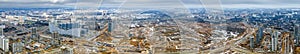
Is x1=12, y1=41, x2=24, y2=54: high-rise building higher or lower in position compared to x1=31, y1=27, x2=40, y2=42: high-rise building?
lower

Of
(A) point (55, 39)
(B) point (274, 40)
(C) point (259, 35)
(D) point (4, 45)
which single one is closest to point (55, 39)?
(A) point (55, 39)

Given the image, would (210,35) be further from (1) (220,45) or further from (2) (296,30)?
(2) (296,30)

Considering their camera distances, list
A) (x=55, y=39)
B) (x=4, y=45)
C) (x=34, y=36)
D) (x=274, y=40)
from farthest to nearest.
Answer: (x=34, y=36), (x=55, y=39), (x=274, y=40), (x=4, y=45)

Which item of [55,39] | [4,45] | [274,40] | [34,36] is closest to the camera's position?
[4,45]

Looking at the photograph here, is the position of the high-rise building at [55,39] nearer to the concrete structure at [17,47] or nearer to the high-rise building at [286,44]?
the concrete structure at [17,47]

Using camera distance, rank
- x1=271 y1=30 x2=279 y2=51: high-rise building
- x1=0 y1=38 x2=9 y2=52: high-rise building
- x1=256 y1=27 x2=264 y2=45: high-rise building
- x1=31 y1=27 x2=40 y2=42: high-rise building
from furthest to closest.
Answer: x1=31 y1=27 x2=40 y2=42: high-rise building → x1=256 y1=27 x2=264 y2=45: high-rise building → x1=271 y1=30 x2=279 y2=51: high-rise building → x1=0 y1=38 x2=9 y2=52: high-rise building

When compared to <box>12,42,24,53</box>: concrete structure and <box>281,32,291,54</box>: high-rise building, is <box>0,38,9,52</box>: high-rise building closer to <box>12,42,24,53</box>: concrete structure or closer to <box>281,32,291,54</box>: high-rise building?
<box>12,42,24,53</box>: concrete structure

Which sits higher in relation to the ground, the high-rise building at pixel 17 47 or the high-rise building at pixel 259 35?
the high-rise building at pixel 259 35

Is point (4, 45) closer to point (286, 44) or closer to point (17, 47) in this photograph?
point (17, 47)

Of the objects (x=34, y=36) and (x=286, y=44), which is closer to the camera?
(x=286, y=44)

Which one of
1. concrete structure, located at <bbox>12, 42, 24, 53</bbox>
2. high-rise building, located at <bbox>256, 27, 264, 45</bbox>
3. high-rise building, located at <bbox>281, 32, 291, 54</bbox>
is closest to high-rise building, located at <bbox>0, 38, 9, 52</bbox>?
concrete structure, located at <bbox>12, 42, 24, 53</bbox>

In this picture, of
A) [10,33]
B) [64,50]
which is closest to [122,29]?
[64,50]

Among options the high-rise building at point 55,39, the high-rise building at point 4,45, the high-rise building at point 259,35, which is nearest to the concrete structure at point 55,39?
the high-rise building at point 55,39
